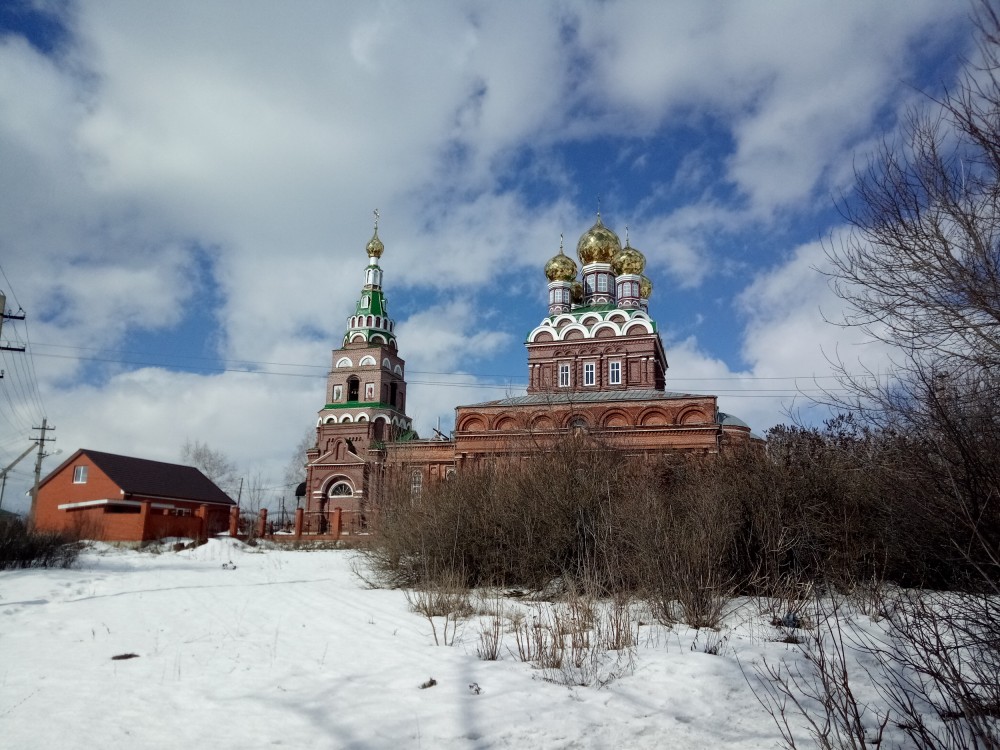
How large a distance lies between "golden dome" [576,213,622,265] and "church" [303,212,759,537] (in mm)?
53

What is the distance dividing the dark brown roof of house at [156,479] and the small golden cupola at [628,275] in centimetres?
2344

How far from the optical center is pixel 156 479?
32.3 metres

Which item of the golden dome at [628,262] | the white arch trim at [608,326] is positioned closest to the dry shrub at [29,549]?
the white arch trim at [608,326]

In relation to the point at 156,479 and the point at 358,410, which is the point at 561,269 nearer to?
the point at 358,410

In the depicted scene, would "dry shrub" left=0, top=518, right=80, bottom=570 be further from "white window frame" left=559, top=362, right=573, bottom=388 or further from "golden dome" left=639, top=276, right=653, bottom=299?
"golden dome" left=639, top=276, right=653, bottom=299

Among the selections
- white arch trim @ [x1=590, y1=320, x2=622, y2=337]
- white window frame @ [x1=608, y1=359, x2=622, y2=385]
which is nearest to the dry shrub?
white window frame @ [x1=608, y1=359, x2=622, y2=385]

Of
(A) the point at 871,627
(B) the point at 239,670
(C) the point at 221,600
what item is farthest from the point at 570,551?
(B) the point at 239,670

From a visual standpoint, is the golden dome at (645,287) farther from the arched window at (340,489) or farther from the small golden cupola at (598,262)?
the arched window at (340,489)

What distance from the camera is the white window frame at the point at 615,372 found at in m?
31.9

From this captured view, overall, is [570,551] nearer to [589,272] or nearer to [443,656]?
[443,656]

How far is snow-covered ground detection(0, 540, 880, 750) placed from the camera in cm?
384

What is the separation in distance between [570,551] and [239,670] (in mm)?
5425

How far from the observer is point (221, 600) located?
29.6 feet

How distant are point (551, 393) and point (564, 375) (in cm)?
176
